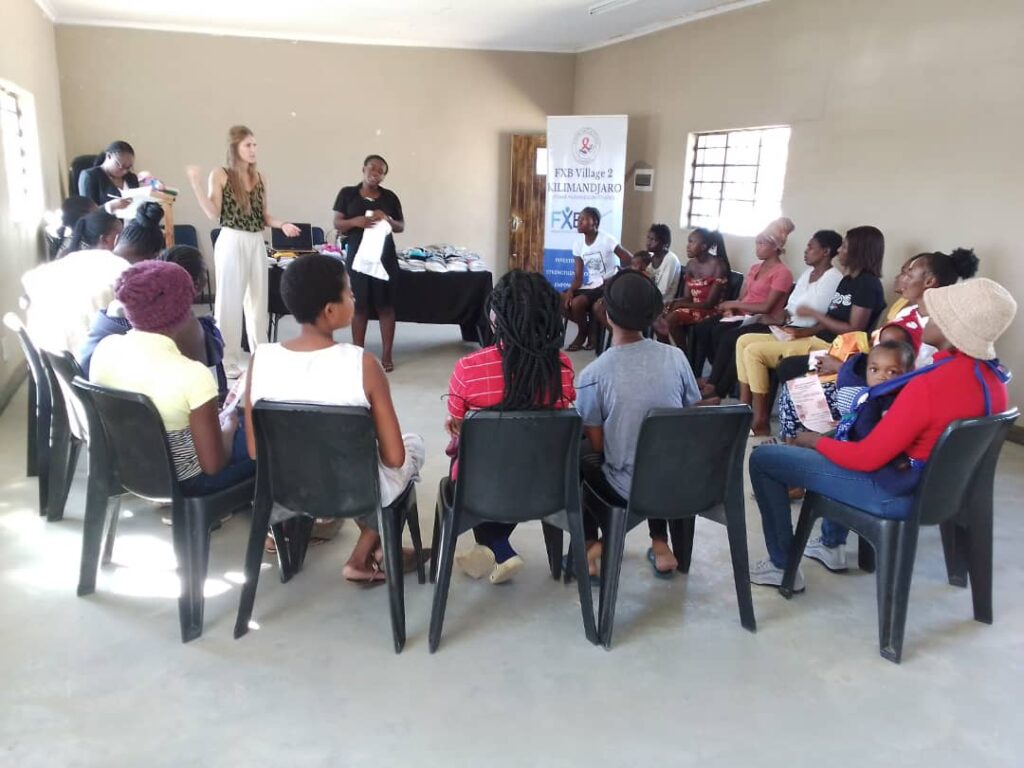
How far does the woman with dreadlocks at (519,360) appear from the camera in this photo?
6.36ft

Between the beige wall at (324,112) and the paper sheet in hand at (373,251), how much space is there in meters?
3.30

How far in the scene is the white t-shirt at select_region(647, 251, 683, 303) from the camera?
5.54 meters

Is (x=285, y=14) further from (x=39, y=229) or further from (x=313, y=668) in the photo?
(x=313, y=668)

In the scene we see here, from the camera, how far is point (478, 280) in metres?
5.44

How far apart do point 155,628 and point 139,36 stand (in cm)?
701

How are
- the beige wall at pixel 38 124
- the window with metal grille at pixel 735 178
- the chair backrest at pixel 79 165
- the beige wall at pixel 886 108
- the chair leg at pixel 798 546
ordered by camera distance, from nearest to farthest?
the chair leg at pixel 798 546, the beige wall at pixel 886 108, the beige wall at pixel 38 124, the window with metal grille at pixel 735 178, the chair backrest at pixel 79 165

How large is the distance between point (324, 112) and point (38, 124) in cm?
269

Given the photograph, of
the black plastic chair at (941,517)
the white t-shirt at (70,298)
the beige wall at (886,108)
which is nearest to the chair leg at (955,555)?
the black plastic chair at (941,517)

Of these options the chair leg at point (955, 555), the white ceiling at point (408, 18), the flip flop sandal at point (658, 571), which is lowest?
the flip flop sandal at point (658, 571)

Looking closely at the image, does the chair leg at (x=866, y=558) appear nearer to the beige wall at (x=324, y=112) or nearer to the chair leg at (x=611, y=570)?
the chair leg at (x=611, y=570)

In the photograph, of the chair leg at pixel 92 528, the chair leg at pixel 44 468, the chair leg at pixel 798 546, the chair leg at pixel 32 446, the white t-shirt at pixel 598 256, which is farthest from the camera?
the white t-shirt at pixel 598 256

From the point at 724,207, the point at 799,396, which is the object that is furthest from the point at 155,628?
the point at 724,207

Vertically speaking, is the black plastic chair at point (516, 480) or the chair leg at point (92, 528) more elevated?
the black plastic chair at point (516, 480)

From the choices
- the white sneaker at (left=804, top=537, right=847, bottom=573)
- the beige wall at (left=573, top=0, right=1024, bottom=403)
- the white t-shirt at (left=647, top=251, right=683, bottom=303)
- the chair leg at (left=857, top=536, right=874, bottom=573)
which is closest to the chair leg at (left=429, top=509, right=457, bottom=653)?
the white sneaker at (left=804, top=537, right=847, bottom=573)
